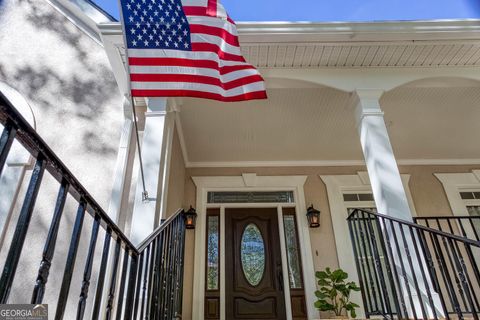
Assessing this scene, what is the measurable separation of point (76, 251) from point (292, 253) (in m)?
4.17

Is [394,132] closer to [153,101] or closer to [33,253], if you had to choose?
[153,101]

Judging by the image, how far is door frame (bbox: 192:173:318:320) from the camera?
4.53 m

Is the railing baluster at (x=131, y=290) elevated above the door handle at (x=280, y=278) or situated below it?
below

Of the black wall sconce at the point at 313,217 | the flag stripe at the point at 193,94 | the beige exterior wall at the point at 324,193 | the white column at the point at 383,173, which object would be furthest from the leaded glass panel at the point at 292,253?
the flag stripe at the point at 193,94

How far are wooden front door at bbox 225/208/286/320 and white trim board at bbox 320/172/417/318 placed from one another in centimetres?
92

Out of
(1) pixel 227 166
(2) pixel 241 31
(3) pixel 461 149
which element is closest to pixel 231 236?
(1) pixel 227 166

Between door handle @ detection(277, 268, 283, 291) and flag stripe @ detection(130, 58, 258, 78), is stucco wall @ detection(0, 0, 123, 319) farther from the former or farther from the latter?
door handle @ detection(277, 268, 283, 291)

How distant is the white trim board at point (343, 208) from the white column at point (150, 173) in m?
3.05

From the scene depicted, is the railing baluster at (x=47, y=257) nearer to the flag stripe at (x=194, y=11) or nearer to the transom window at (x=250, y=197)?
the flag stripe at (x=194, y=11)

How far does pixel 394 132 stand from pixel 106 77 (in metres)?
4.07

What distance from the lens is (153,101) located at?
3.31 meters

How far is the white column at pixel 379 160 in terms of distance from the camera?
2.90 meters

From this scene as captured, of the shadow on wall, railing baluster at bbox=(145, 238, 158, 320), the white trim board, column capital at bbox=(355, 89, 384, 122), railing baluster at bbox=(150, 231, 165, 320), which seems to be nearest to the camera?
railing baluster at bbox=(145, 238, 158, 320)

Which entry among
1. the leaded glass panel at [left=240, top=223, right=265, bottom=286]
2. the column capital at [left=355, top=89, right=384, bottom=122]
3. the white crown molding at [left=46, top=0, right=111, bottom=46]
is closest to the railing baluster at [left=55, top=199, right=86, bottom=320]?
the column capital at [left=355, top=89, right=384, bottom=122]
